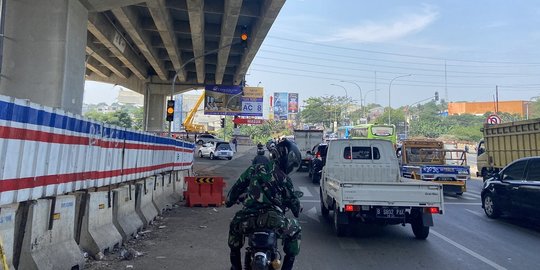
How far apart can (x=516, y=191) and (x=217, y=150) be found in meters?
29.1

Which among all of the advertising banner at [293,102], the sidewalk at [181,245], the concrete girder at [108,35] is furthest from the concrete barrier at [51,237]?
the advertising banner at [293,102]

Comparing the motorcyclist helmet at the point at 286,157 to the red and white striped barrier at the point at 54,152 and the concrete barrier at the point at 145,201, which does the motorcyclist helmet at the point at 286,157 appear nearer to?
the red and white striped barrier at the point at 54,152

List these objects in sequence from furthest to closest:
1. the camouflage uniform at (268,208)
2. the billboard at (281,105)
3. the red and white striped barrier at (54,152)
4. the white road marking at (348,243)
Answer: the billboard at (281,105)
the white road marking at (348,243)
the red and white striped barrier at (54,152)
the camouflage uniform at (268,208)

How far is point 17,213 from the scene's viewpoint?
14.3 ft

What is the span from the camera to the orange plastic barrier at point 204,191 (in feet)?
37.8

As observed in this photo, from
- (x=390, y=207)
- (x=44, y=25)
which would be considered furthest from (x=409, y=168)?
(x=44, y=25)

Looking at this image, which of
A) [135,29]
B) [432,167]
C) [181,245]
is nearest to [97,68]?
[135,29]

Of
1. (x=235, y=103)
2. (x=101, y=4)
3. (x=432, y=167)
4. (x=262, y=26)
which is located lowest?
(x=432, y=167)

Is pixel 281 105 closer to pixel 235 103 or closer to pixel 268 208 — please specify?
pixel 235 103

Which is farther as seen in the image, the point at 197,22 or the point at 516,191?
the point at 197,22

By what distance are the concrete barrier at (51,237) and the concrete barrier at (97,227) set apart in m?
0.28

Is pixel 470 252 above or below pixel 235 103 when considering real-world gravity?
below

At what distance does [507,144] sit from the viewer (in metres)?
15.8

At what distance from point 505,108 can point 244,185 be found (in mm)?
103051
